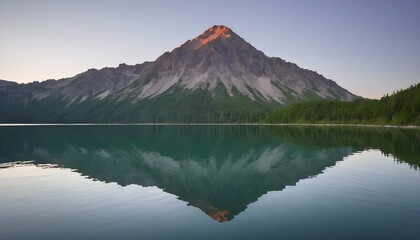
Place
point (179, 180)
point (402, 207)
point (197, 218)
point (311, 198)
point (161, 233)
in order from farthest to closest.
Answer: point (179, 180) < point (311, 198) < point (402, 207) < point (197, 218) < point (161, 233)

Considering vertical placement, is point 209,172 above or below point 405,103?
below

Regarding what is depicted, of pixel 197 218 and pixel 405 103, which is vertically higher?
pixel 405 103

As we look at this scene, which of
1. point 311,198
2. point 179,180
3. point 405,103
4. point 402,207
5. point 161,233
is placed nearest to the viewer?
point 161,233

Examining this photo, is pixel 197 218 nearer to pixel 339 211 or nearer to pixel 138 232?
pixel 138 232

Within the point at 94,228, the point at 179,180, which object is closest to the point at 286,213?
the point at 94,228

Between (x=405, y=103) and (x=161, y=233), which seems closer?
(x=161, y=233)

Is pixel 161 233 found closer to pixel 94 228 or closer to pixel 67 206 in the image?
pixel 94 228

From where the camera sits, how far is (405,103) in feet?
619

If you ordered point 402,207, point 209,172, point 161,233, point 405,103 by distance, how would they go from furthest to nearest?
1. point 405,103
2. point 209,172
3. point 402,207
4. point 161,233

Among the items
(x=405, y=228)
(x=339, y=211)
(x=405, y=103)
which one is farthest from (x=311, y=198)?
(x=405, y=103)

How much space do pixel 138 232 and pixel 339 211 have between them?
17006mm

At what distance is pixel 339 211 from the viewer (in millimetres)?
26938

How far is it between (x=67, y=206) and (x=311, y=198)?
2418 centimetres

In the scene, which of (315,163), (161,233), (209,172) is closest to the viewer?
(161,233)
